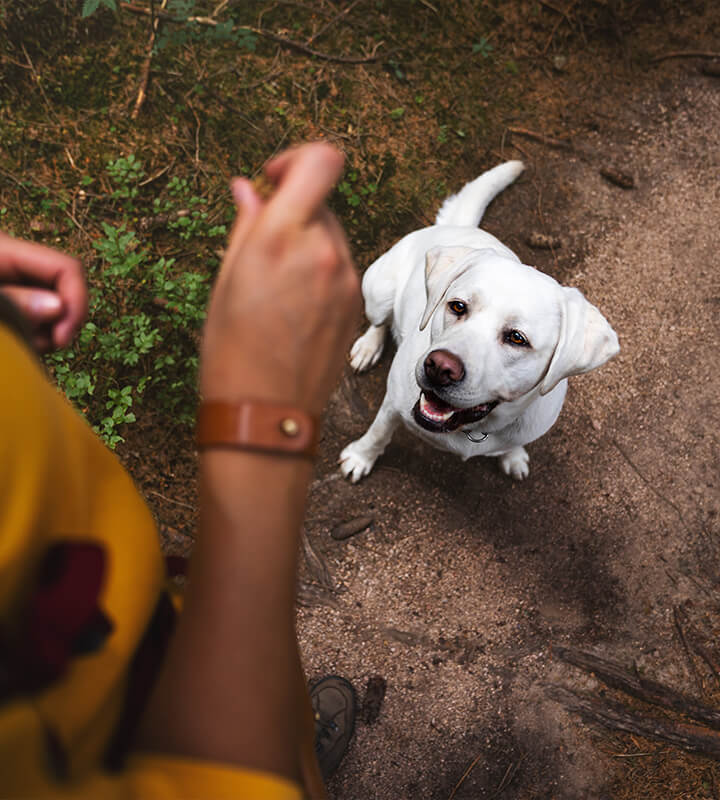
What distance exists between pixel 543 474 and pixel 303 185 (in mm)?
2681

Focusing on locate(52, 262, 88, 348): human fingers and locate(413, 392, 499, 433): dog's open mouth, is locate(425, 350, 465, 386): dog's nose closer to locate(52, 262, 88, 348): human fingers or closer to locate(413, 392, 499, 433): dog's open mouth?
locate(413, 392, 499, 433): dog's open mouth

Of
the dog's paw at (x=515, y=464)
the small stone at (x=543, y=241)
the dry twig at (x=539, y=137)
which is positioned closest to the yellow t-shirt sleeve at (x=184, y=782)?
the dog's paw at (x=515, y=464)

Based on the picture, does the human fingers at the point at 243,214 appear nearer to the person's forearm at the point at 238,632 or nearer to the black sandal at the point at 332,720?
the person's forearm at the point at 238,632

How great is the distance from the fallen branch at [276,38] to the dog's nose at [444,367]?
2.38m

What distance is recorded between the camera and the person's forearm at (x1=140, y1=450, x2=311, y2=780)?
76cm

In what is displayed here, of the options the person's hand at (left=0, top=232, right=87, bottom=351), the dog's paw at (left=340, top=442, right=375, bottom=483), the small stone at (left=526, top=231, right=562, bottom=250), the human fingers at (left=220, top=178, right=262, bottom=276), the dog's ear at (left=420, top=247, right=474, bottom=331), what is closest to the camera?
the human fingers at (left=220, top=178, right=262, bottom=276)

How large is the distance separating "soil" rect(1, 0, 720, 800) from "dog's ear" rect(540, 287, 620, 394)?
1.18 m

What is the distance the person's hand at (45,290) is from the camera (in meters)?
0.98

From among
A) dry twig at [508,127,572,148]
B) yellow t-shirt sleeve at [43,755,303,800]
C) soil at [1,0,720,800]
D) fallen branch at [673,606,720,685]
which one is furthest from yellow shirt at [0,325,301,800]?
dry twig at [508,127,572,148]

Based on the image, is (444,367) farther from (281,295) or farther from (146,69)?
(146,69)

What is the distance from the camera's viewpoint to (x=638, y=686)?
2887mm

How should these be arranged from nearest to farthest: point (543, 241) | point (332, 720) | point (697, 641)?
point (332, 720) < point (697, 641) < point (543, 241)

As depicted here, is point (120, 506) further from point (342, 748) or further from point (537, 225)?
point (537, 225)

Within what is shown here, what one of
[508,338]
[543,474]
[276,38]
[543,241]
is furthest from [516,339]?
[276,38]
